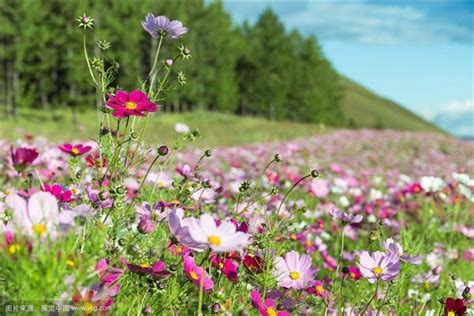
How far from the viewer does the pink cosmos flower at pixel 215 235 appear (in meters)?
1.18

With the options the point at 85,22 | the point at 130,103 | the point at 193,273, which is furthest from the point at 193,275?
the point at 85,22

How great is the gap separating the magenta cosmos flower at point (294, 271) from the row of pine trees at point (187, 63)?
19140 millimetres

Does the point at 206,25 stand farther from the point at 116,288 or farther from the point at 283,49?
the point at 116,288

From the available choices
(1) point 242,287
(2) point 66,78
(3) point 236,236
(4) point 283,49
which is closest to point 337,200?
(1) point 242,287

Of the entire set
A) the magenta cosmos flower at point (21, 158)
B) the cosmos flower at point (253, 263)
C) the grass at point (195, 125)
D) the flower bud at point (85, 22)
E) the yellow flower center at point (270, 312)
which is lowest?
the grass at point (195, 125)

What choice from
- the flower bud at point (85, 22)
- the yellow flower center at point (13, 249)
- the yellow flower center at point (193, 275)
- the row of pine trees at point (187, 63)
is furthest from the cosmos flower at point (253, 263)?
the row of pine trees at point (187, 63)

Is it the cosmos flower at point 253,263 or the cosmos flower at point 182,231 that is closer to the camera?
the cosmos flower at point 182,231

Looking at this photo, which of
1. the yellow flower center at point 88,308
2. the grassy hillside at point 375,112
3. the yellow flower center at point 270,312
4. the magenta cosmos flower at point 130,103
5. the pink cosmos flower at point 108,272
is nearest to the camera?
the yellow flower center at point 88,308

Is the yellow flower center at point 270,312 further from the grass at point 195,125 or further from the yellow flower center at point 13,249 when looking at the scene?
the grass at point 195,125

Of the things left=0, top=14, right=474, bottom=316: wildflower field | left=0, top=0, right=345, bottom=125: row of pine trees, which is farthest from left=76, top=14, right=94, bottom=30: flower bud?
left=0, top=0, right=345, bottom=125: row of pine trees

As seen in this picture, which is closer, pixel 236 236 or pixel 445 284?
pixel 236 236

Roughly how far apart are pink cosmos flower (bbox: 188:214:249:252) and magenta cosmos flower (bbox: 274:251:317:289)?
18.1 inches

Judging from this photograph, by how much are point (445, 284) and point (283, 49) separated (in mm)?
35323

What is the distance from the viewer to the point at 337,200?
480 cm
